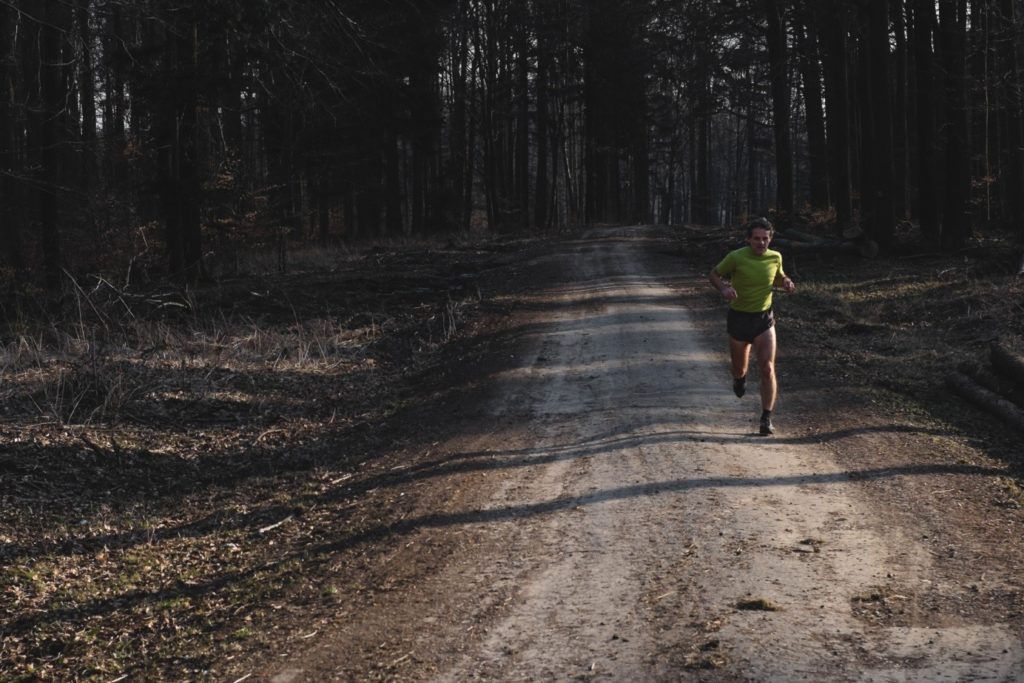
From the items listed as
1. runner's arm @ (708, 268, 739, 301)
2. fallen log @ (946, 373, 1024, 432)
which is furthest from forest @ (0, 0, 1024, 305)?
fallen log @ (946, 373, 1024, 432)

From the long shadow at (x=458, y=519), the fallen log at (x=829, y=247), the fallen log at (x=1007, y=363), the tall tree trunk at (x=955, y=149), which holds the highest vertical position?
the tall tree trunk at (x=955, y=149)

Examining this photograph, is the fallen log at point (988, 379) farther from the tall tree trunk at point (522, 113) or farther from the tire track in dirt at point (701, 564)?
the tall tree trunk at point (522, 113)

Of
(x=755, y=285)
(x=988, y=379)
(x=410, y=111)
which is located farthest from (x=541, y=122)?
(x=755, y=285)

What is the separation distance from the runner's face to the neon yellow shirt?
5 cm

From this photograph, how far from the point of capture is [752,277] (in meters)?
8.86

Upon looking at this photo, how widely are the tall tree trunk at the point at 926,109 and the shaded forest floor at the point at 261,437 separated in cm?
508

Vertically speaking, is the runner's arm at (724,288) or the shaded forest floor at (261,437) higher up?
the runner's arm at (724,288)

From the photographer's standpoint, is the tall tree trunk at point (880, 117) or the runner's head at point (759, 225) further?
the tall tree trunk at point (880, 117)

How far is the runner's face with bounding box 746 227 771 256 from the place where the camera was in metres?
8.81

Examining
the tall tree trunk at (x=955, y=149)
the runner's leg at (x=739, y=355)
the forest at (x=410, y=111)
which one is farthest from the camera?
the tall tree trunk at (x=955, y=149)

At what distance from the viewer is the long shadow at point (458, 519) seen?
548 centimetres

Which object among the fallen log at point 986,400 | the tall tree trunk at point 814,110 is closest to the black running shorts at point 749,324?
the fallen log at point 986,400

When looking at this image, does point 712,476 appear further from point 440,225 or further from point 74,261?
point 440,225

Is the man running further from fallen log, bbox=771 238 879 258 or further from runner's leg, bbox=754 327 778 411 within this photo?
fallen log, bbox=771 238 879 258
